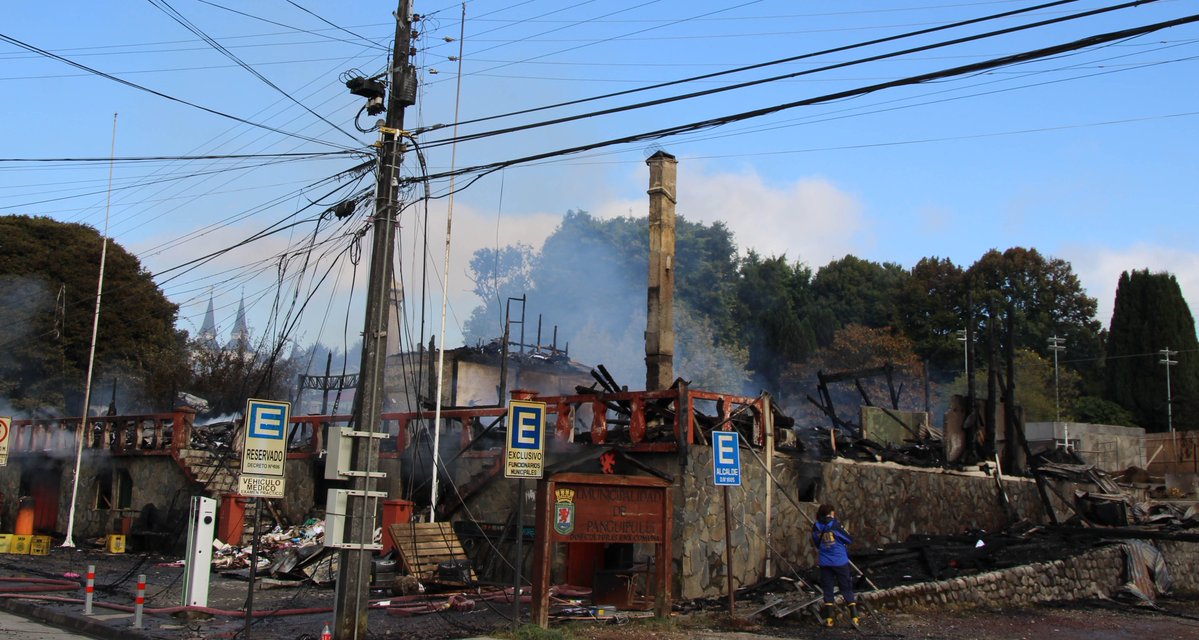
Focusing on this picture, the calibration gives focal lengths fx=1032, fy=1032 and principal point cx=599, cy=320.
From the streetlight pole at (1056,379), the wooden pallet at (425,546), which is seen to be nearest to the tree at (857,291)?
the streetlight pole at (1056,379)

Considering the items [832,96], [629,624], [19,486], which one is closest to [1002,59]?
[832,96]

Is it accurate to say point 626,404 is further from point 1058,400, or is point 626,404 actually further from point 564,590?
point 1058,400

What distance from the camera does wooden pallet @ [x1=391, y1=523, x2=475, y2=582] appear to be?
1653 cm

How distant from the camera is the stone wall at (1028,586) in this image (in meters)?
15.0

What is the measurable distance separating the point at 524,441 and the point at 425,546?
6.14 metres

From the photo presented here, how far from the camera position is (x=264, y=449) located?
11.1 meters

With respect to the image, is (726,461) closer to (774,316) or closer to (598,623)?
(598,623)

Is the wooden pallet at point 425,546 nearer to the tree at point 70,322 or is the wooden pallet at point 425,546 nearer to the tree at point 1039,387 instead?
the tree at point 70,322

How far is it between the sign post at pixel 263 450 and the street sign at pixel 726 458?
5.33 meters

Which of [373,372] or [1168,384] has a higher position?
[1168,384]

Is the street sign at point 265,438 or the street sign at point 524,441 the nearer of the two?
the street sign at point 265,438

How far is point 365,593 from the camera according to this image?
11.6 metres

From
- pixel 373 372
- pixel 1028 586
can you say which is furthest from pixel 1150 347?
pixel 373 372

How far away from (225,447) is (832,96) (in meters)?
19.1
